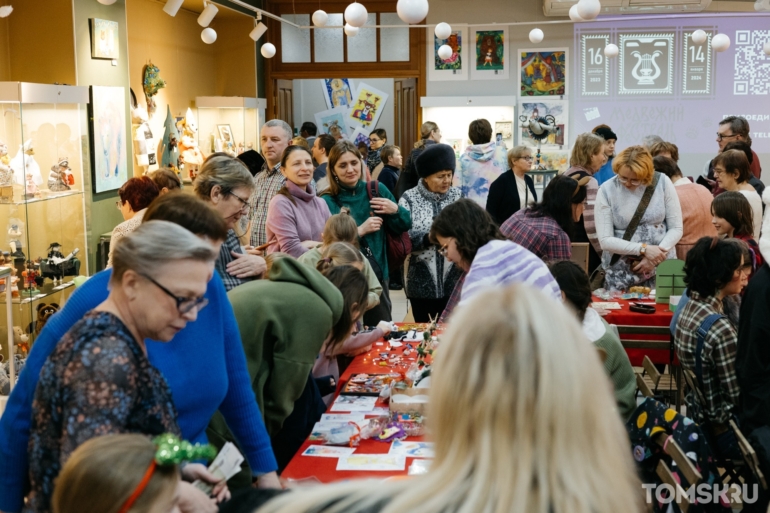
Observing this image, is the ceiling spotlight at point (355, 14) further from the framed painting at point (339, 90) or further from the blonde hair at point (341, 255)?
the framed painting at point (339, 90)

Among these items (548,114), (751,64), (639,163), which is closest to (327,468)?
(639,163)

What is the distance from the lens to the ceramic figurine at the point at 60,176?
614 cm

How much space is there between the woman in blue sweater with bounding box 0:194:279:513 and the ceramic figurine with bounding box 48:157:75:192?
13.8 ft

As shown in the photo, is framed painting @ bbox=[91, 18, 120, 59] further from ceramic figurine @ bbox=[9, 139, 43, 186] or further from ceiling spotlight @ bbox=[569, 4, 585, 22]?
ceiling spotlight @ bbox=[569, 4, 585, 22]

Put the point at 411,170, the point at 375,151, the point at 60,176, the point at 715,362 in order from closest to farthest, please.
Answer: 1. the point at 715,362
2. the point at 60,176
3. the point at 411,170
4. the point at 375,151

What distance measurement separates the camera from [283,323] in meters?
2.82

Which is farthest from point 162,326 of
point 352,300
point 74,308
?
point 352,300

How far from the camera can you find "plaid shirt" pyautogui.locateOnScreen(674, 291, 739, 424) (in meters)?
4.00

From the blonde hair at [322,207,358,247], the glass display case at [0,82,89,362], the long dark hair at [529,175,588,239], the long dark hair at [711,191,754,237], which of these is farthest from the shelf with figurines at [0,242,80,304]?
the long dark hair at [711,191,754,237]

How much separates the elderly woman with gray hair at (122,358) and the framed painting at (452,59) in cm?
1173

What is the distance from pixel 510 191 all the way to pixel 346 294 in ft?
14.1

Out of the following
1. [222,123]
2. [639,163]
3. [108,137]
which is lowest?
[639,163]

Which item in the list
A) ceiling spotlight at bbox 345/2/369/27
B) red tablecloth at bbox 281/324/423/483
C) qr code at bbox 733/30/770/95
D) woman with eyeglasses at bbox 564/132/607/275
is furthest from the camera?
qr code at bbox 733/30/770/95

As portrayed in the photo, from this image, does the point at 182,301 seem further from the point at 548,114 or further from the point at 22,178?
the point at 548,114
